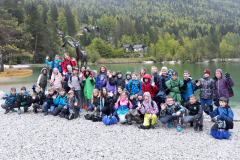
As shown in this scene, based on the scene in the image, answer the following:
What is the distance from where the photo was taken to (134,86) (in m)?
6.11

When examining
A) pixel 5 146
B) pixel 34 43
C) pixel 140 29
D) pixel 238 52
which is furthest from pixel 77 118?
pixel 140 29

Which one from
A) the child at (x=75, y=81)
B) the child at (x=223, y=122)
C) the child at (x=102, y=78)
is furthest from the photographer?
the child at (x=75, y=81)

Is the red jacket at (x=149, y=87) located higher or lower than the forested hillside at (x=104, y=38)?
lower

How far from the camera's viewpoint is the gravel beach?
364cm

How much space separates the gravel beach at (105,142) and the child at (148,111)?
23 centimetres

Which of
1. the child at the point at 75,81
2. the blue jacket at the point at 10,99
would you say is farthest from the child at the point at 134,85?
the blue jacket at the point at 10,99

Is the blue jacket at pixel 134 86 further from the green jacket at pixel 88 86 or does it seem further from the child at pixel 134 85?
the green jacket at pixel 88 86

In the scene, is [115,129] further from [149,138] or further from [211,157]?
[211,157]

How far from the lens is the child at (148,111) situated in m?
5.10

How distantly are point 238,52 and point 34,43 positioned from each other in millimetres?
68293

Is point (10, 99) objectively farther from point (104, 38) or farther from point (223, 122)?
point (104, 38)

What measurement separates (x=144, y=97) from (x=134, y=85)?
943 mm

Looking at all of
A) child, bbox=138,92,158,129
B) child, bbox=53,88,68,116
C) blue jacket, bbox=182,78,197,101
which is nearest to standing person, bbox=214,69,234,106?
blue jacket, bbox=182,78,197,101

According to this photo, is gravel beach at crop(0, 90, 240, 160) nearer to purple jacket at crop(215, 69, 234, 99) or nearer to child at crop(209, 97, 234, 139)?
child at crop(209, 97, 234, 139)
